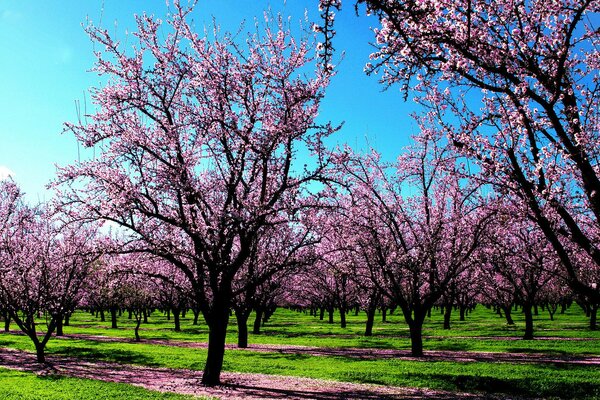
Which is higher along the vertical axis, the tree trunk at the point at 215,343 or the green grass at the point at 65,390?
the tree trunk at the point at 215,343

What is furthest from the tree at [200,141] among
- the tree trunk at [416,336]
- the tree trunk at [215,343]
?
the tree trunk at [416,336]

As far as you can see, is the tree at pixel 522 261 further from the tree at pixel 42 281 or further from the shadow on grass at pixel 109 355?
the tree at pixel 42 281

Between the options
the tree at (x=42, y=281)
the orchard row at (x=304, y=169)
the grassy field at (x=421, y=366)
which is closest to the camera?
the orchard row at (x=304, y=169)

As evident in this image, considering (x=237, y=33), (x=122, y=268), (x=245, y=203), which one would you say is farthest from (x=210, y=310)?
(x=237, y=33)

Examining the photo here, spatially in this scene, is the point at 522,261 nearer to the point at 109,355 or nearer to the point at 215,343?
the point at 215,343

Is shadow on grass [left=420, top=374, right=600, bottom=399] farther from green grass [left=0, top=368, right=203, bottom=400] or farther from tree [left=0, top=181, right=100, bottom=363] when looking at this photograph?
tree [left=0, top=181, right=100, bottom=363]

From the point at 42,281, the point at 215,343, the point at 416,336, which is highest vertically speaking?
the point at 42,281

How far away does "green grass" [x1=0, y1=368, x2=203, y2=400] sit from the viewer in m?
16.0

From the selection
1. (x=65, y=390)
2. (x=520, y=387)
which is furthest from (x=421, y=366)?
(x=65, y=390)

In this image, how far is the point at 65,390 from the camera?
17500mm

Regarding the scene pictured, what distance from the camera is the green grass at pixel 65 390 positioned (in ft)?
52.6

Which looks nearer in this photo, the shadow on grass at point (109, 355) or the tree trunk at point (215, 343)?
the tree trunk at point (215, 343)

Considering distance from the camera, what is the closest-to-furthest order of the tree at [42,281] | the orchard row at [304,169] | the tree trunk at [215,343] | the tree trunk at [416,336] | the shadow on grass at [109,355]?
the orchard row at [304,169] → the tree trunk at [215,343] → the tree at [42,281] → the tree trunk at [416,336] → the shadow on grass at [109,355]

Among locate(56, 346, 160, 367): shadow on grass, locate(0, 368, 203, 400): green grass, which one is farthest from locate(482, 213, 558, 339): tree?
locate(56, 346, 160, 367): shadow on grass
